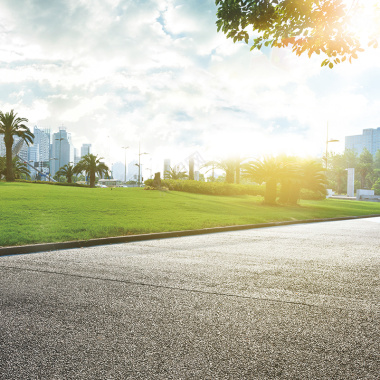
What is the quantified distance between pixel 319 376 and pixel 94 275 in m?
3.94

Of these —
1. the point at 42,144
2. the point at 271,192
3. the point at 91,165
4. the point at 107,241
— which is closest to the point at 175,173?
the point at 91,165

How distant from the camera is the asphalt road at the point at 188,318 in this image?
9.53 ft

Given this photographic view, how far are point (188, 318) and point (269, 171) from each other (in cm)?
2268

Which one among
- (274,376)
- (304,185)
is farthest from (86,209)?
(304,185)

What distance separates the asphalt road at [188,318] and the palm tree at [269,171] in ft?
61.5

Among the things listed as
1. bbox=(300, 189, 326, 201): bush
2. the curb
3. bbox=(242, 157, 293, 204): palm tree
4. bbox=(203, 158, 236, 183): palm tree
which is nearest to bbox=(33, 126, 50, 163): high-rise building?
bbox=(203, 158, 236, 183): palm tree

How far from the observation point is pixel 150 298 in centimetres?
456

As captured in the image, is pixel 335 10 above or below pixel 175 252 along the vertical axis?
above

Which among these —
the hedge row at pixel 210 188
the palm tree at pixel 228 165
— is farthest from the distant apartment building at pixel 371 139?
the hedge row at pixel 210 188

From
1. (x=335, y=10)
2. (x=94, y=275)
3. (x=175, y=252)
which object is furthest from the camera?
(x=175, y=252)

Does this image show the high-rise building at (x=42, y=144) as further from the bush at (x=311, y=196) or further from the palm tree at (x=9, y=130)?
the bush at (x=311, y=196)

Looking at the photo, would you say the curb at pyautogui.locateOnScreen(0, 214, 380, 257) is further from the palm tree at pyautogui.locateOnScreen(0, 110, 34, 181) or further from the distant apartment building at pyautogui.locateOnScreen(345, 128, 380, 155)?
the distant apartment building at pyautogui.locateOnScreen(345, 128, 380, 155)

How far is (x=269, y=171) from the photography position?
84.1ft

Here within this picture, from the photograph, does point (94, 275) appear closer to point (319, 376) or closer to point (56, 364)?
point (56, 364)
